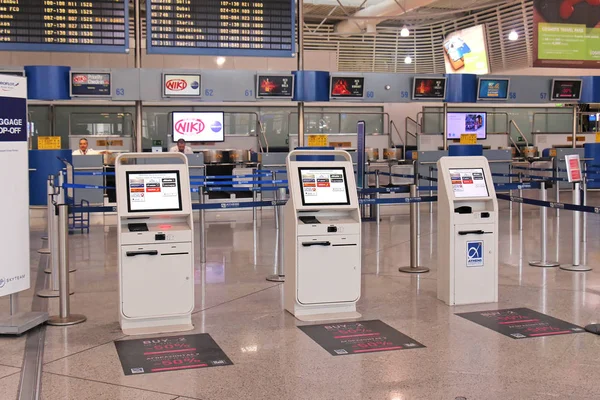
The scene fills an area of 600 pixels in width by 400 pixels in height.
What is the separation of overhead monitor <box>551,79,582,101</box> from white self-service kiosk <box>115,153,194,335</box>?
28.2 ft

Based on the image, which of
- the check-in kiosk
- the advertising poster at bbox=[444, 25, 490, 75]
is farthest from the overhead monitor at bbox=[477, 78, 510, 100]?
the advertising poster at bbox=[444, 25, 490, 75]

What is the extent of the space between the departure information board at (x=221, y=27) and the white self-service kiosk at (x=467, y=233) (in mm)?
3803

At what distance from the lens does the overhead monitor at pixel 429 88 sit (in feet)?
38.0

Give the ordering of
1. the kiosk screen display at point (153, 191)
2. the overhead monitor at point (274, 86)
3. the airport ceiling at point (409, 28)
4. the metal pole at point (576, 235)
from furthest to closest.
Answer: the airport ceiling at point (409, 28)
the overhead monitor at point (274, 86)
the metal pole at point (576, 235)
the kiosk screen display at point (153, 191)

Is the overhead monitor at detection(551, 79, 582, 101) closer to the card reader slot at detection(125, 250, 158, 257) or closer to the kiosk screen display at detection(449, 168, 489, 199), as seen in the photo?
the kiosk screen display at detection(449, 168, 489, 199)

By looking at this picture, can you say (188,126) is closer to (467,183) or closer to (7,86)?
(467,183)

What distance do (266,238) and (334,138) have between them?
277 inches

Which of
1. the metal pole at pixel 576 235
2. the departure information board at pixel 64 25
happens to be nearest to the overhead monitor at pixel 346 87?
the departure information board at pixel 64 25

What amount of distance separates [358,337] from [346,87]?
20.0 ft

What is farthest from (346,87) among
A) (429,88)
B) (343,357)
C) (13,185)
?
(343,357)

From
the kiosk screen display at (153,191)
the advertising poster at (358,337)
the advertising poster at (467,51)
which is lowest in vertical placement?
the advertising poster at (358,337)

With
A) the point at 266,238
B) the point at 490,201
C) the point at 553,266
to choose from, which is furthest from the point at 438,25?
the point at 490,201

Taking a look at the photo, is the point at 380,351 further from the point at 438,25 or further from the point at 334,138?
the point at 438,25

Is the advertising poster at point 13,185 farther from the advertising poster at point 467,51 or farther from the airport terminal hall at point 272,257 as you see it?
the advertising poster at point 467,51
